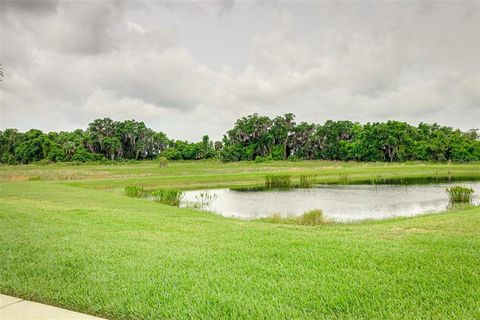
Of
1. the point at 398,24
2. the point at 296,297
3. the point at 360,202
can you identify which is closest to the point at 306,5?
the point at 398,24

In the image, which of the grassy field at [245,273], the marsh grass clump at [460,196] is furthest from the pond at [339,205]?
the grassy field at [245,273]

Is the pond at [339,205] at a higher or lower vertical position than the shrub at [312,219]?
lower

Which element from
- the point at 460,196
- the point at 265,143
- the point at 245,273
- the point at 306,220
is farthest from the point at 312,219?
the point at 265,143

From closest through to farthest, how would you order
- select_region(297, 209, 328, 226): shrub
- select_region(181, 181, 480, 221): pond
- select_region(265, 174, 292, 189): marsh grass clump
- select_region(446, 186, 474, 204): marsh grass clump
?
select_region(297, 209, 328, 226): shrub, select_region(181, 181, 480, 221): pond, select_region(446, 186, 474, 204): marsh grass clump, select_region(265, 174, 292, 189): marsh grass clump

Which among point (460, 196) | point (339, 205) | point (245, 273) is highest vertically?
point (245, 273)

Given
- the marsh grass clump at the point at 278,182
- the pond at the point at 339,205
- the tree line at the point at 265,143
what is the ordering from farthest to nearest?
1. the tree line at the point at 265,143
2. the marsh grass clump at the point at 278,182
3. the pond at the point at 339,205

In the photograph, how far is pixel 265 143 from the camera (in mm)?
121188

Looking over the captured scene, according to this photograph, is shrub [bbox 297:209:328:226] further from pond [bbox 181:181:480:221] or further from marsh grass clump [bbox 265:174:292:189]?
marsh grass clump [bbox 265:174:292:189]

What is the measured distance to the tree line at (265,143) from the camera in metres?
95.6

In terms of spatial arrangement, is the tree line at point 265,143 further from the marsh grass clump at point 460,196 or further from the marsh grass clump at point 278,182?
the marsh grass clump at point 460,196

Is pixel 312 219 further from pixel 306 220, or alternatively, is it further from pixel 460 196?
pixel 460 196

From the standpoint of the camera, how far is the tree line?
9562 centimetres

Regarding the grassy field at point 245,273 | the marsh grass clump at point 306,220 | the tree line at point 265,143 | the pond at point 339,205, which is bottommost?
the pond at point 339,205

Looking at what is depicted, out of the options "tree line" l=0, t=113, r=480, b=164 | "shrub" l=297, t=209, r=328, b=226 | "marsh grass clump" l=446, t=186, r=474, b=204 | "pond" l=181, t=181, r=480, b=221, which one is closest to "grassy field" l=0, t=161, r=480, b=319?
"shrub" l=297, t=209, r=328, b=226
